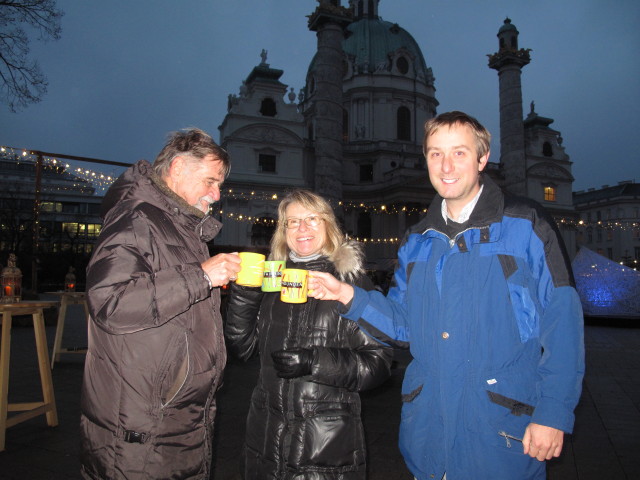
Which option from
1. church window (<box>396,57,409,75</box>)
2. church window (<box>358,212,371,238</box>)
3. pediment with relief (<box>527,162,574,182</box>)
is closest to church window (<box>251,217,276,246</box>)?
church window (<box>358,212,371,238</box>)

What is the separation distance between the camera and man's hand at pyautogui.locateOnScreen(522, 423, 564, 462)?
5.66 ft

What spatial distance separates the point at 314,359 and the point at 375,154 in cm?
4289

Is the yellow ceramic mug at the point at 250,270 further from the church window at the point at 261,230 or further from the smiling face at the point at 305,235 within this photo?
the church window at the point at 261,230

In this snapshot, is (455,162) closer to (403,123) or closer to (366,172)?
(366,172)

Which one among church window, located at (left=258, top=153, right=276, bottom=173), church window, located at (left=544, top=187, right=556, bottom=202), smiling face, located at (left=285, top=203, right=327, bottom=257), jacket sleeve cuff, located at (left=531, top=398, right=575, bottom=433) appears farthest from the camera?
church window, located at (left=544, top=187, right=556, bottom=202)

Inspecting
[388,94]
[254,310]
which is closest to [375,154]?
[388,94]

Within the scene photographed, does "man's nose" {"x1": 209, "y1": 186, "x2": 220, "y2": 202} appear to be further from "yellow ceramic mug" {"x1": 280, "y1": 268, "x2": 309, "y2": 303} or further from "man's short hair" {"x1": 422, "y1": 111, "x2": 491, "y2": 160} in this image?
"man's short hair" {"x1": 422, "y1": 111, "x2": 491, "y2": 160}

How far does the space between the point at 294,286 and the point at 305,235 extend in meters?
0.50

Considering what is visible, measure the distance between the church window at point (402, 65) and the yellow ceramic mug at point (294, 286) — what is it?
167 ft

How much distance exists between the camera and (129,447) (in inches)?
73.9

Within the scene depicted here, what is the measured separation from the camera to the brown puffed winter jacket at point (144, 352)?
6.07ft

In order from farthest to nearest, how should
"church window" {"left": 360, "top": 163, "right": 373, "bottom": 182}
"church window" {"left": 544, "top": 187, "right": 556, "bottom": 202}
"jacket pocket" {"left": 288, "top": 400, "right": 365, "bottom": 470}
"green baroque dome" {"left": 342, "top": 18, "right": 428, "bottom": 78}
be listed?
"green baroque dome" {"left": 342, "top": 18, "right": 428, "bottom": 78}
"church window" {"left": 544, "top": 187, "right": 556, "bottom": 202}
"church window" {"left": 360, "top": 163, "right": 373, "bottom": 182}
"jacket pocket" {"left": 288, "top": 400, "right": 365, "bottom": 470}

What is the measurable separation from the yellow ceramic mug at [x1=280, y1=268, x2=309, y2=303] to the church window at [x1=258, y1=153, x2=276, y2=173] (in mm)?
34354

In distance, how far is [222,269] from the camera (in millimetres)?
2039
